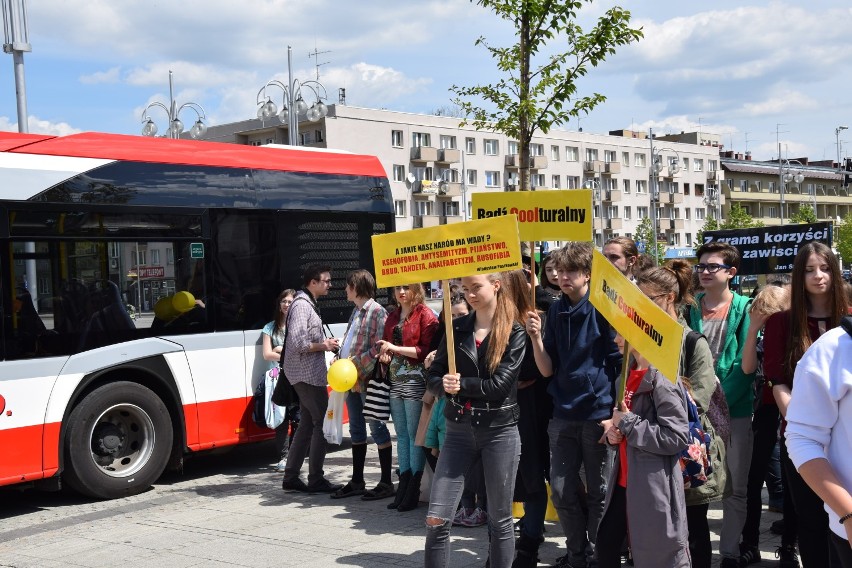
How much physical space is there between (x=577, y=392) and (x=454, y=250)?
1.12 m

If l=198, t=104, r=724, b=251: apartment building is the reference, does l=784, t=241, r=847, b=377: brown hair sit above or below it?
below

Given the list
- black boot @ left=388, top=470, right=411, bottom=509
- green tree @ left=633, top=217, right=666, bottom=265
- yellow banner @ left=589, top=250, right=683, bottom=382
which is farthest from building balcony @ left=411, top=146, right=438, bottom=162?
yellow banner @ left=589, top=250, right=683, bottom=382

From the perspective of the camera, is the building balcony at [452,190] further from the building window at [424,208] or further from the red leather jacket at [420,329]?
the red leather jacket at [420,329]

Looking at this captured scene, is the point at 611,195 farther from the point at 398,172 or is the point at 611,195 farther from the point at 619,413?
the point at 619,413

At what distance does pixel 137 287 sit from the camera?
970 centimetres

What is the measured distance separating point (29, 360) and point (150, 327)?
1.30 metres

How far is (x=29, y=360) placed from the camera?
8.81 meters

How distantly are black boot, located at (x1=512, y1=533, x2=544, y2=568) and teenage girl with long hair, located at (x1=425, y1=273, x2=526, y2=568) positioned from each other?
71 cm

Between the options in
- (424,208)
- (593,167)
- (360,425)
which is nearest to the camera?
(360,425)

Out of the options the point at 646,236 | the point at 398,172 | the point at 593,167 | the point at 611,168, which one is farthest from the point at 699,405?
the point at 611,168

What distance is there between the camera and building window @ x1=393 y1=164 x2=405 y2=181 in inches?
3164

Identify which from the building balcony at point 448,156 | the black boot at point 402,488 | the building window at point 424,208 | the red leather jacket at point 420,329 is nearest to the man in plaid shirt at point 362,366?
the black boot at point 402,488

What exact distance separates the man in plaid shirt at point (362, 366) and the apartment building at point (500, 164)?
48017 mm

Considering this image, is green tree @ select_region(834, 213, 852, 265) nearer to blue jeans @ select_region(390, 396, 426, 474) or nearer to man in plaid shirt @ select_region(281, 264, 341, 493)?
man in plaid shirt @ select_region(281, 264, 341, 493)
